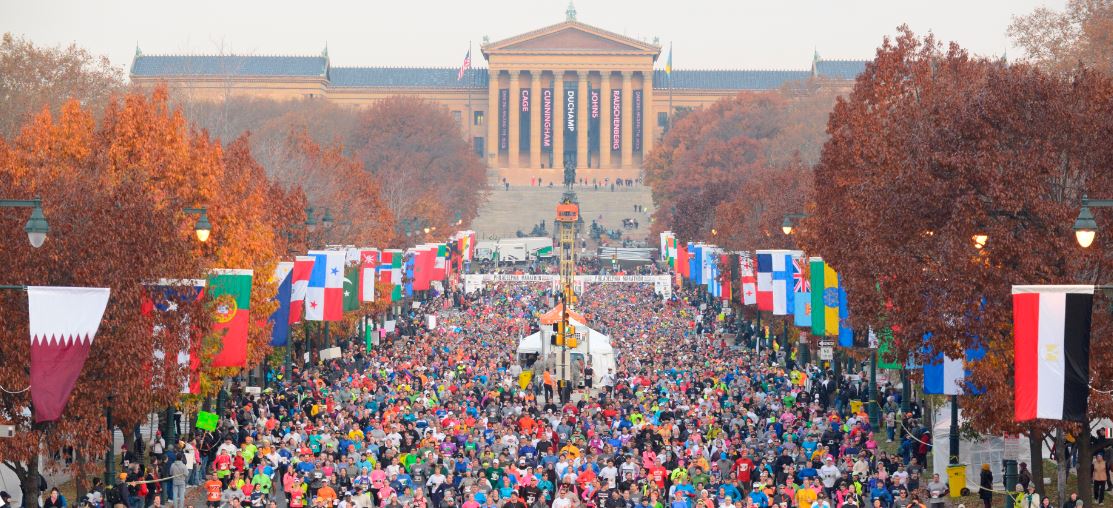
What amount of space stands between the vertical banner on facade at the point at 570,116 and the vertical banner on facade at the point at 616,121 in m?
3.78

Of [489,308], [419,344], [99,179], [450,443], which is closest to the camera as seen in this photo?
[99,179]

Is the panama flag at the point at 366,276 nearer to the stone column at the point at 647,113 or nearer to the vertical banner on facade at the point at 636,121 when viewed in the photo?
the stone column at the point at 647,113

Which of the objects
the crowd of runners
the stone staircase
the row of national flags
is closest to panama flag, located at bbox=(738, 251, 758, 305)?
the crowd of runners

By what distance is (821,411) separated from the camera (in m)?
40.8

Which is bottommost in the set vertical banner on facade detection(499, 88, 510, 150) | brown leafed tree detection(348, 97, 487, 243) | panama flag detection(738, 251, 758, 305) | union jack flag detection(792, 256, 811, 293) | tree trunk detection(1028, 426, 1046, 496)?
tree trunk detection(1028, 426, 1046, 496)

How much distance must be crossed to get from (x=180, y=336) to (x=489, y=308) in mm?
51656

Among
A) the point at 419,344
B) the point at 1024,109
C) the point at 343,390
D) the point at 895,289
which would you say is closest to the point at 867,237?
the point at 895,289

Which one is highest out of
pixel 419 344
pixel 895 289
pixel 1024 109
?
pixel 1024 109

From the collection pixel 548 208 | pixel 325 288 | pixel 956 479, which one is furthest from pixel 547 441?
pixel 548 208

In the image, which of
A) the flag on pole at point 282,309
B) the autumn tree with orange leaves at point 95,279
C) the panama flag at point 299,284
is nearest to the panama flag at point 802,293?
the panama flag at point 299,284

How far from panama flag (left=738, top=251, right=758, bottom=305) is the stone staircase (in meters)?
69.0

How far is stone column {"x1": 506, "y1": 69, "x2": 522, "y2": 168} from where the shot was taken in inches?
7259

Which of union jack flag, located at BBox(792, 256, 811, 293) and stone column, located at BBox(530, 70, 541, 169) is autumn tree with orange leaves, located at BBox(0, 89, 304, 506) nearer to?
union jack flag, located at BBox(792, 256, 811, 293)

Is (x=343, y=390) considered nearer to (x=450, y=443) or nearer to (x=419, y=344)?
(x=450, y=443)
